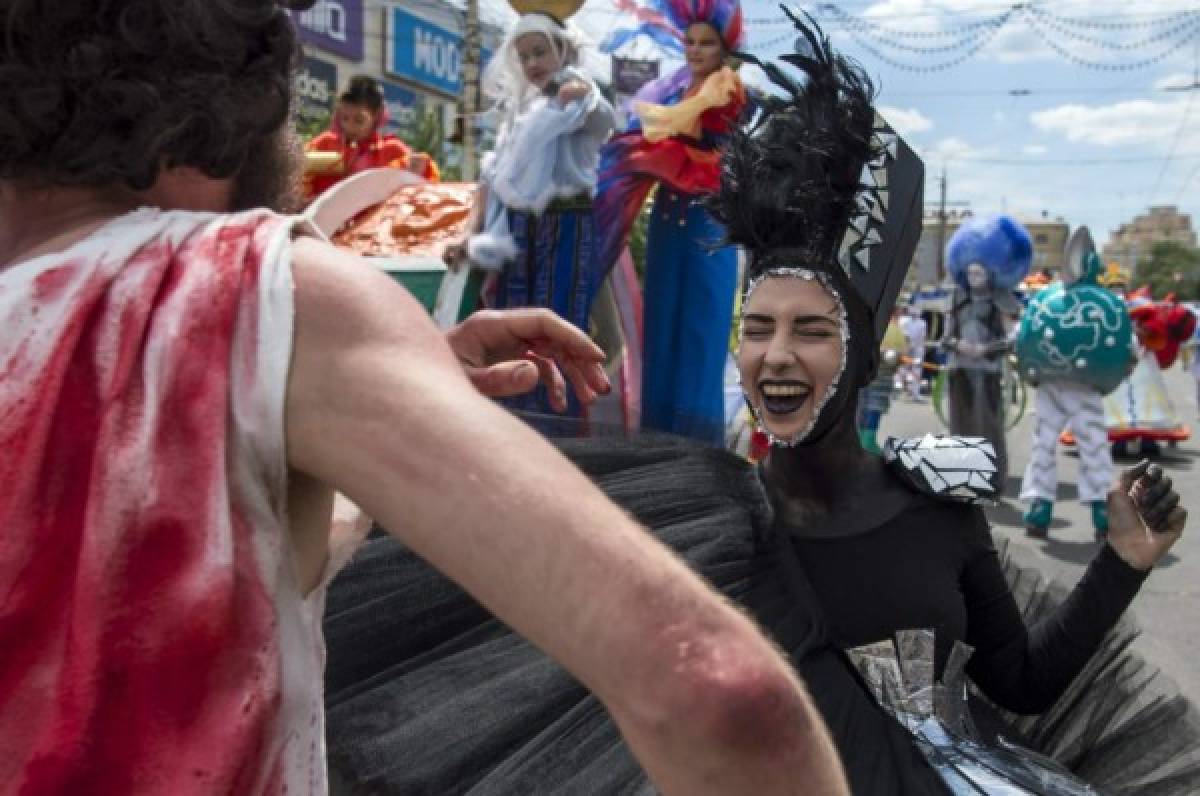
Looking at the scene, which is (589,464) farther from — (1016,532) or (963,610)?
(1016,532)

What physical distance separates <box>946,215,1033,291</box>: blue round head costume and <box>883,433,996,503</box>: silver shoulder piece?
17.9 ft

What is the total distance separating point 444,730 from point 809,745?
118 cm

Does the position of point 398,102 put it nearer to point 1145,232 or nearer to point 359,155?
point 359,155

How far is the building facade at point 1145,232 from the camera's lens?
123 meters

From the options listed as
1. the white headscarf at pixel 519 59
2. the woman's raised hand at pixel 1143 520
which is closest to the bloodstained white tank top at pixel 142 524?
the woman's raised hand at pixel 1143 520

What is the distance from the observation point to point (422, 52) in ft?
137

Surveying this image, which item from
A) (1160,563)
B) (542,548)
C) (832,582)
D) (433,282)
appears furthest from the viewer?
(1160,563)

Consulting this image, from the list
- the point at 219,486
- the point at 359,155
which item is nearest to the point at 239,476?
the point at 219,486

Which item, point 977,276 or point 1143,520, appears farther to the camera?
point 977,276

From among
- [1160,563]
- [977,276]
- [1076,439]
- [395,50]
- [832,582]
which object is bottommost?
[1160,563]

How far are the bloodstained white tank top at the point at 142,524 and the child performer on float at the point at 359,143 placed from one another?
6.48 meters

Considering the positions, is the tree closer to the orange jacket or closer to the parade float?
the orange jacket

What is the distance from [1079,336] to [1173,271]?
257 feet

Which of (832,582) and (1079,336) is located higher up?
(1079,336)
